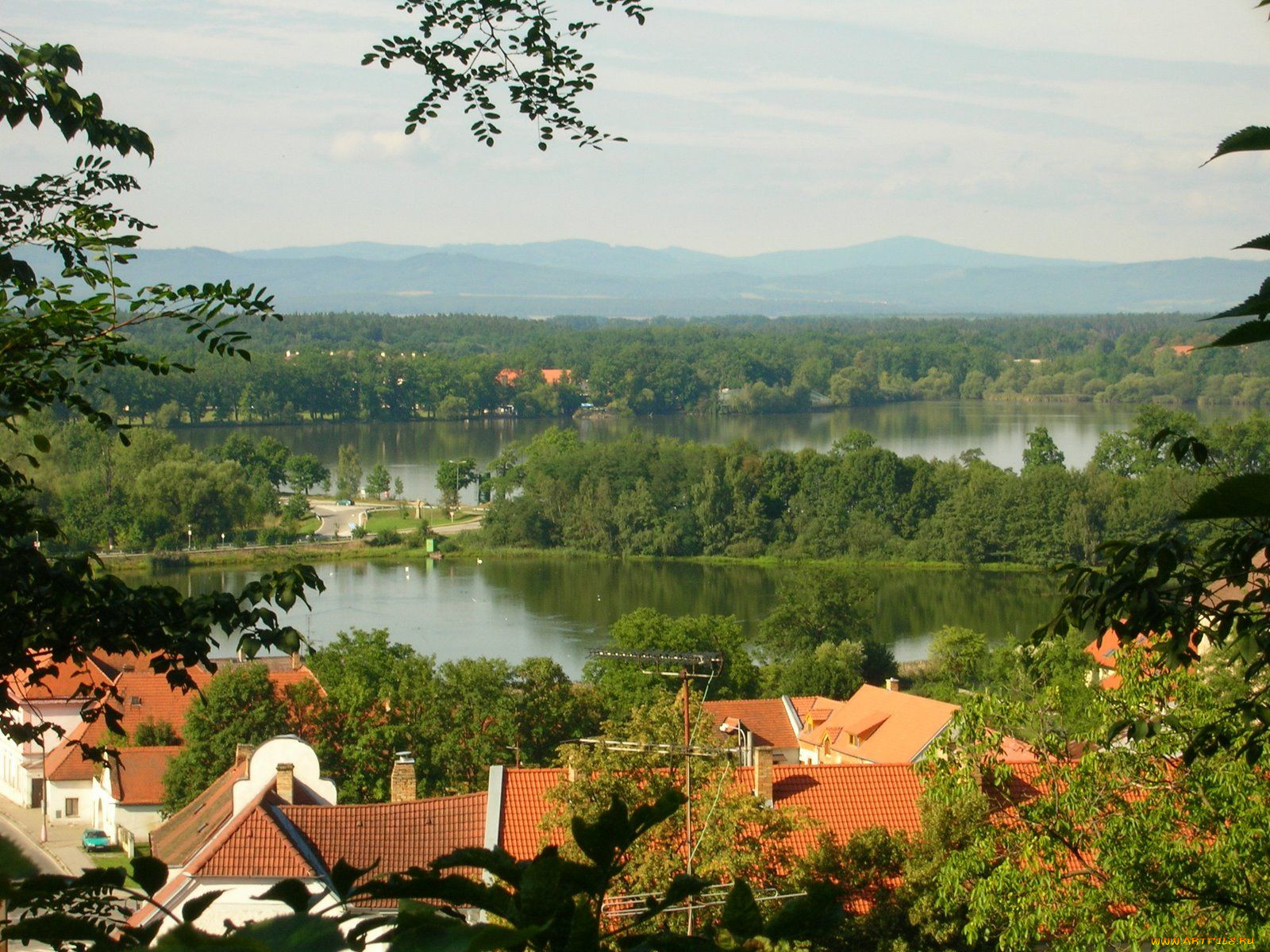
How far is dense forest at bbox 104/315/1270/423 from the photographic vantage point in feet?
157

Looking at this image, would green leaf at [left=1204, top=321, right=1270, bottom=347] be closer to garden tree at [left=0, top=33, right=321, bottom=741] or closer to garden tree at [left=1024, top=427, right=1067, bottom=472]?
garden tree at [left=0, top=33, right=321, bottom=741]

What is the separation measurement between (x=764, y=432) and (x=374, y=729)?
120ft

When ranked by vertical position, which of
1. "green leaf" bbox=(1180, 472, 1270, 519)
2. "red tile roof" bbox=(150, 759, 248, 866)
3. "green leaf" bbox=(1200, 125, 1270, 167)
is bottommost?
"red tile roof" bbox=(150, 759, 248, 866)

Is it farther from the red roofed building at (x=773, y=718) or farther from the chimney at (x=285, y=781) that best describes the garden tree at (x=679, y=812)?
the red roofed building at (x=773, y=718)

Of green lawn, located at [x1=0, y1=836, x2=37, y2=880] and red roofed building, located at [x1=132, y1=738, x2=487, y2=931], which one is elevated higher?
green lawn, located at [x1=0, y1=836, x2=37, y2=880]

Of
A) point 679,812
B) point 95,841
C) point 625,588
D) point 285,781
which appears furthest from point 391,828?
point 625,588

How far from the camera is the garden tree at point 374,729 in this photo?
10.7 meters

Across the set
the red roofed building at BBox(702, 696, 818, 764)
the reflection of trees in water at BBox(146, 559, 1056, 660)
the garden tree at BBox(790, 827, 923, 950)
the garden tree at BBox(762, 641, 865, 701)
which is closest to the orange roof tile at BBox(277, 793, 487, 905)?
the garden tree at BBox(790, 827, 923, 950)

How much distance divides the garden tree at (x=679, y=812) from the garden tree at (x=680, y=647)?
285 inches

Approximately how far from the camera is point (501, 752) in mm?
10961

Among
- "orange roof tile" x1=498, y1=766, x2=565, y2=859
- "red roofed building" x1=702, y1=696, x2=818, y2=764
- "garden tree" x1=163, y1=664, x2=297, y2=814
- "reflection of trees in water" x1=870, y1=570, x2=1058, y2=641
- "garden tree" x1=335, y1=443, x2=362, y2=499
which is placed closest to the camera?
"orange roof tile" x1=498, y1=766, x2=565, y2=859

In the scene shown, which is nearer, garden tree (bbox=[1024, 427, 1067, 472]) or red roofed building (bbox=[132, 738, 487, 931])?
red roofed building (bbox=[132, 738, 487, 931])

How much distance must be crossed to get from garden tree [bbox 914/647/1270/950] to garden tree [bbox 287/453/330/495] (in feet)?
97.4

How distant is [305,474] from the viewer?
3316 cm
